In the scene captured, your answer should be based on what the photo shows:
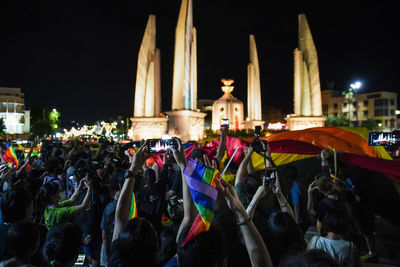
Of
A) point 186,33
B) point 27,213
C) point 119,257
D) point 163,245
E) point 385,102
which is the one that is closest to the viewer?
point 119,257

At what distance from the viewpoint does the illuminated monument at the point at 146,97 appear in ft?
85.3

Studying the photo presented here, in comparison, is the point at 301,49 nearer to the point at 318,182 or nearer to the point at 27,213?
the point at 318,182

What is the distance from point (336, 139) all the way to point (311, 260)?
8269mm

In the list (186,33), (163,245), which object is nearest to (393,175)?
(163,245)

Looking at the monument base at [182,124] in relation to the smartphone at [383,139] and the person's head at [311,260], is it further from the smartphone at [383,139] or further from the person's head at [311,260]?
the person's head at [311,260]

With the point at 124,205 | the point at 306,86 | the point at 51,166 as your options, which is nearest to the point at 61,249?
the point at 124,205

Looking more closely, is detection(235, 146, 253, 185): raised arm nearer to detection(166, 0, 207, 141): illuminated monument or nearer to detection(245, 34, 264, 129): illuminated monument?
detection(166, 0, 207, 141): illuminated monument

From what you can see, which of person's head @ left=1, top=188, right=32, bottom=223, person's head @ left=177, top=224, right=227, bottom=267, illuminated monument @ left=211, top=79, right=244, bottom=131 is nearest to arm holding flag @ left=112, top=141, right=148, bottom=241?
person's head @ left=177, top=224, right=227, bottom=267

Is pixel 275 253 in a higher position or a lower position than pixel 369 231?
higher

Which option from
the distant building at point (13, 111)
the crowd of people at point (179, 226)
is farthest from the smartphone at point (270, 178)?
the distant building at point (13, 111)

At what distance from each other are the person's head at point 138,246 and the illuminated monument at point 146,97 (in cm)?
2385

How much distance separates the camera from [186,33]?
24281mm

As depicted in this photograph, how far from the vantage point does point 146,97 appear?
27.0 metres

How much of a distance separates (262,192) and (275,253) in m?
0.52
